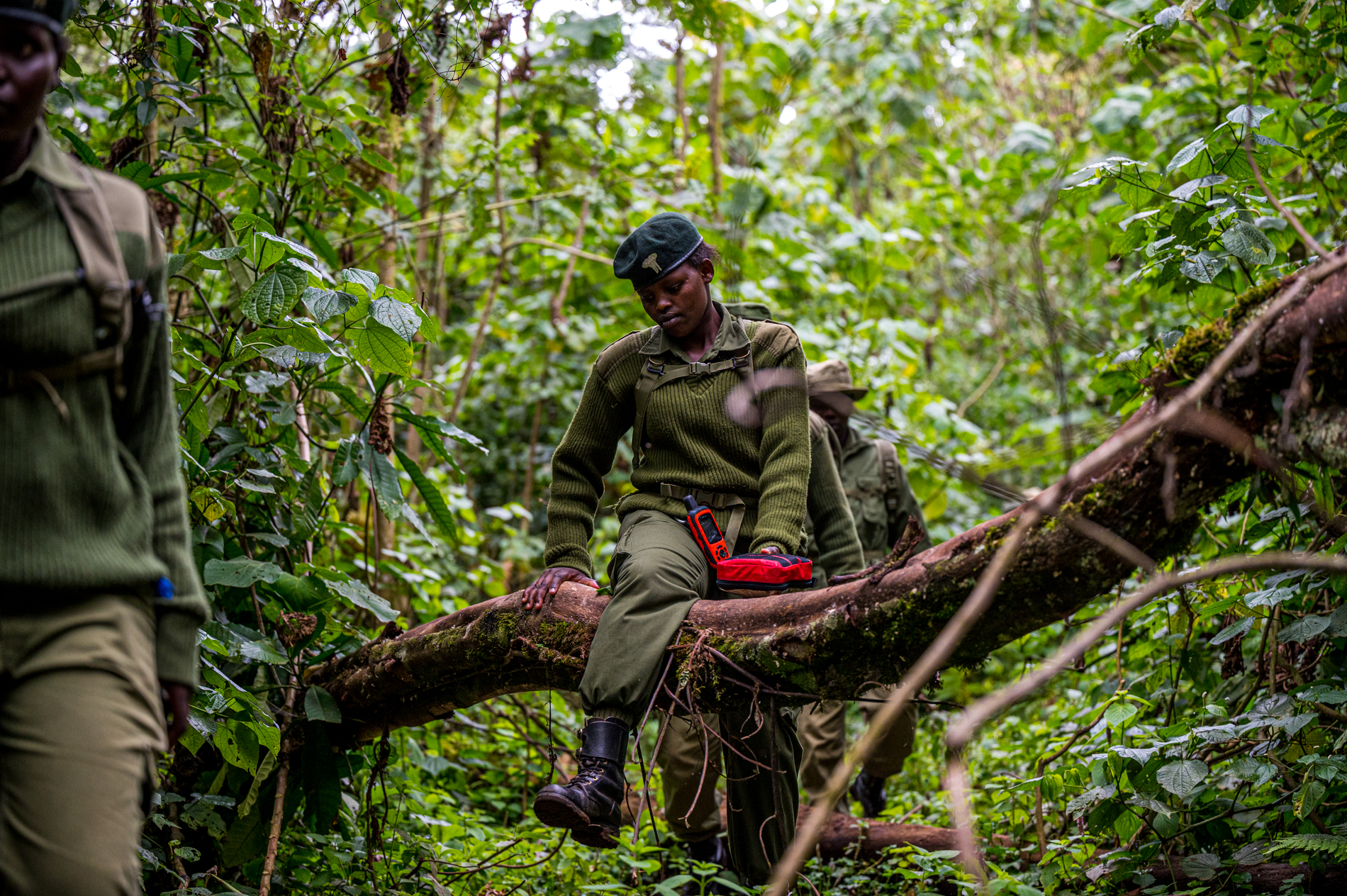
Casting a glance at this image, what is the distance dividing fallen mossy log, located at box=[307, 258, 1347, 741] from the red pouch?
0.22ft

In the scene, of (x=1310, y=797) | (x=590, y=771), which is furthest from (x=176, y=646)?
(x=1310, y=797)

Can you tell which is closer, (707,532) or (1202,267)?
(707,532)

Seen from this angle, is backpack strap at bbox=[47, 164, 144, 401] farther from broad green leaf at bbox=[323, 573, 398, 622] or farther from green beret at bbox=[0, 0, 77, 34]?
broad green leaf at bbox=[323, 573, 398, 622]

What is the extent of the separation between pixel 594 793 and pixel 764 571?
760mm

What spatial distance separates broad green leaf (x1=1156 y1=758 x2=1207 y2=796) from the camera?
3.14m

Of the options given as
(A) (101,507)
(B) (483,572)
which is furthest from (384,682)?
(B) (483,572)

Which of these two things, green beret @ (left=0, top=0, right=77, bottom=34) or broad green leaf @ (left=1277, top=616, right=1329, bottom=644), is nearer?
green beret @ (left=0, top=0, right=77, bottom=34)

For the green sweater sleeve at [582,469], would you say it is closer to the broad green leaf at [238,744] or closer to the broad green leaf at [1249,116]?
the broad green leaf at [238,744]

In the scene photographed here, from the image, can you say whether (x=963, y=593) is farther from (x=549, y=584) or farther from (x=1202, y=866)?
(x=1202, y=866)

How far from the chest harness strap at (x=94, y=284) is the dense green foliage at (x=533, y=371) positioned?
1382 mm

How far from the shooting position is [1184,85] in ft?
21.9

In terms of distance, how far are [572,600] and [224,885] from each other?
1508 mm

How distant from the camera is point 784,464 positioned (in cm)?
328

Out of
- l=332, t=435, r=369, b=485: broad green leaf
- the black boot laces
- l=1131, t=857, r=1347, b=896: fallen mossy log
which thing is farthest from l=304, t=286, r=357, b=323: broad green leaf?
l=1131, t=857, r=1347, b=896: fallen mossy log
